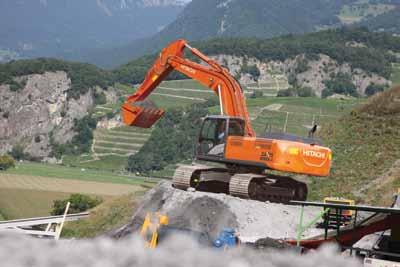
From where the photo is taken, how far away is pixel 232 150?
59.7 ft

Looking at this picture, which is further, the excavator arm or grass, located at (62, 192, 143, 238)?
grass, located at (62, 192, 143, 238)

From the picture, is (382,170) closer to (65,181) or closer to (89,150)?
(65,181)

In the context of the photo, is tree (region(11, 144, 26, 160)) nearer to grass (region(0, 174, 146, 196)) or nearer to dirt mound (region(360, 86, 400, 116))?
grass (region(0, 174, 146, 196))

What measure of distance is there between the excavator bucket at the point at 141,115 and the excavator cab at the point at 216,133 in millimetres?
3917

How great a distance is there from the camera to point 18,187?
83812 mm

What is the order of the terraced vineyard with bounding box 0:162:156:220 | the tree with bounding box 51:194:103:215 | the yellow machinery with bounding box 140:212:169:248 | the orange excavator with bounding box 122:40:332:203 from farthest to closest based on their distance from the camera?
1. the terraced vineyard with bounding box 0:162:156:220
2. the tree with bounding box 51:194:103:215
3. the orange excavator with bounding box 122:40:332:203
4. the yellow machinery with bounding box 140:212:169:248

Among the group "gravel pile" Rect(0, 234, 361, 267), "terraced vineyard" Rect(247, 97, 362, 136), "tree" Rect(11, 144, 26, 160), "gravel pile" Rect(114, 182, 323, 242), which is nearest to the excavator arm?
"gravel pile" Rect(114, 182, 323, 242)

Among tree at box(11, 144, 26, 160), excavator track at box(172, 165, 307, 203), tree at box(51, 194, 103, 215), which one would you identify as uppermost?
excavator track at box(172, 165, 307, 203)

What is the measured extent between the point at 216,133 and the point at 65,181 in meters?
83.2

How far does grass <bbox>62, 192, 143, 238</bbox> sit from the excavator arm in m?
4.61

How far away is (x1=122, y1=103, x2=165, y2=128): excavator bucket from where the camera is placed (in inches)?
922

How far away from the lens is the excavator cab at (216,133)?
1892cm

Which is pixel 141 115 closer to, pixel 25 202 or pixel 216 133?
pixel 216 133

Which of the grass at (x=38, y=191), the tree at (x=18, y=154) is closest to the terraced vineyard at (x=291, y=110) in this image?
the grass at (x=38, y=191)
